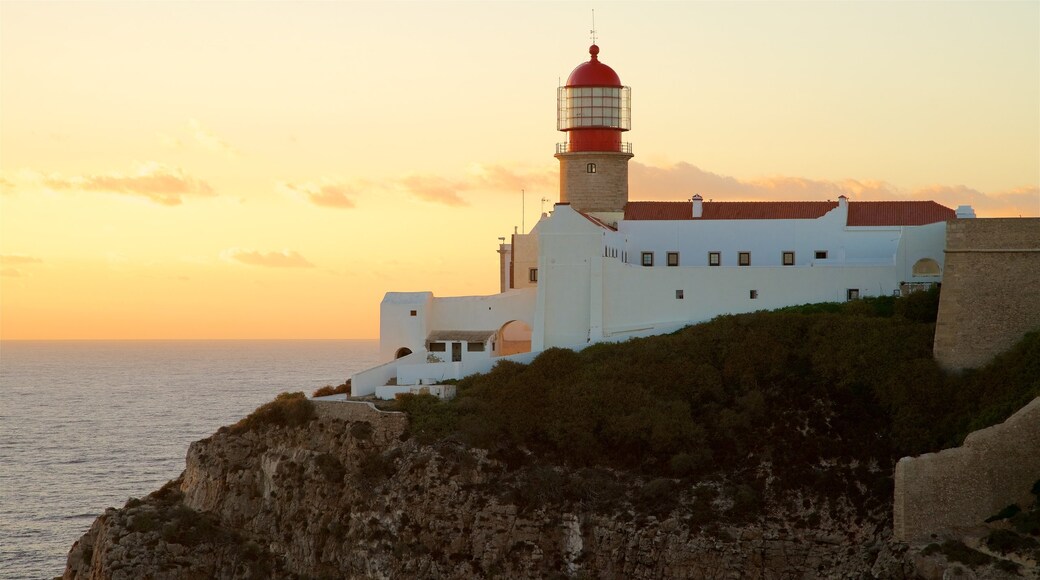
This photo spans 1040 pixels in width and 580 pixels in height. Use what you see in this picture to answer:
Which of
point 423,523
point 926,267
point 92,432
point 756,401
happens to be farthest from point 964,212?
point 92,432

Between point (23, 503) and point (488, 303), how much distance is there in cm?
2493

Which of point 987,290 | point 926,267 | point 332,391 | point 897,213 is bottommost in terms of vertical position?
point 332,391

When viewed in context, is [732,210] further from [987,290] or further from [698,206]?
[987,290]

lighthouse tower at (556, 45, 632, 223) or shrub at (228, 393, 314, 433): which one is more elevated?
lighthouse tower at (556, 45, 632, 223)

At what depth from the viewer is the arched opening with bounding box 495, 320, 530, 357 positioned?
5181cm

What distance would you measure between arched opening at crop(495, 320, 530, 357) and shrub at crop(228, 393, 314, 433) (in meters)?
8.13

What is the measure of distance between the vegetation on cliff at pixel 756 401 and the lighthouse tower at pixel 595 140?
911 cm

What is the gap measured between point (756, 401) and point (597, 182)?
14218mm

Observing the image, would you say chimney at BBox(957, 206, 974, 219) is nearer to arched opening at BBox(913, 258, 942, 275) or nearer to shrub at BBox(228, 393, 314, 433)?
arched opening at BBox(913, 258, 942, 275)

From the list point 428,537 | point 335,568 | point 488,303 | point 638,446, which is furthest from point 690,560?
point 488,303

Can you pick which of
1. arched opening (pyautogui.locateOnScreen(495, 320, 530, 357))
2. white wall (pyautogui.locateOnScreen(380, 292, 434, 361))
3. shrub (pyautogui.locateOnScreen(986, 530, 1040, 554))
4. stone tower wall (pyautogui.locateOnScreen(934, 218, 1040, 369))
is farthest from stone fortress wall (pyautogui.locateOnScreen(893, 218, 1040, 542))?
white wall (pyautogui.locateOnScreen(380, 292, 434, 361))

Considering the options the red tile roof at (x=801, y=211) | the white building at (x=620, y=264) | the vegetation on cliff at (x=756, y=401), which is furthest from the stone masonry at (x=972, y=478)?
the red tile roof at (x=801, y=211)

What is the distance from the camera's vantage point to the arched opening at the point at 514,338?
5181 centimetres

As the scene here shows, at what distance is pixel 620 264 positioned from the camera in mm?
49688
